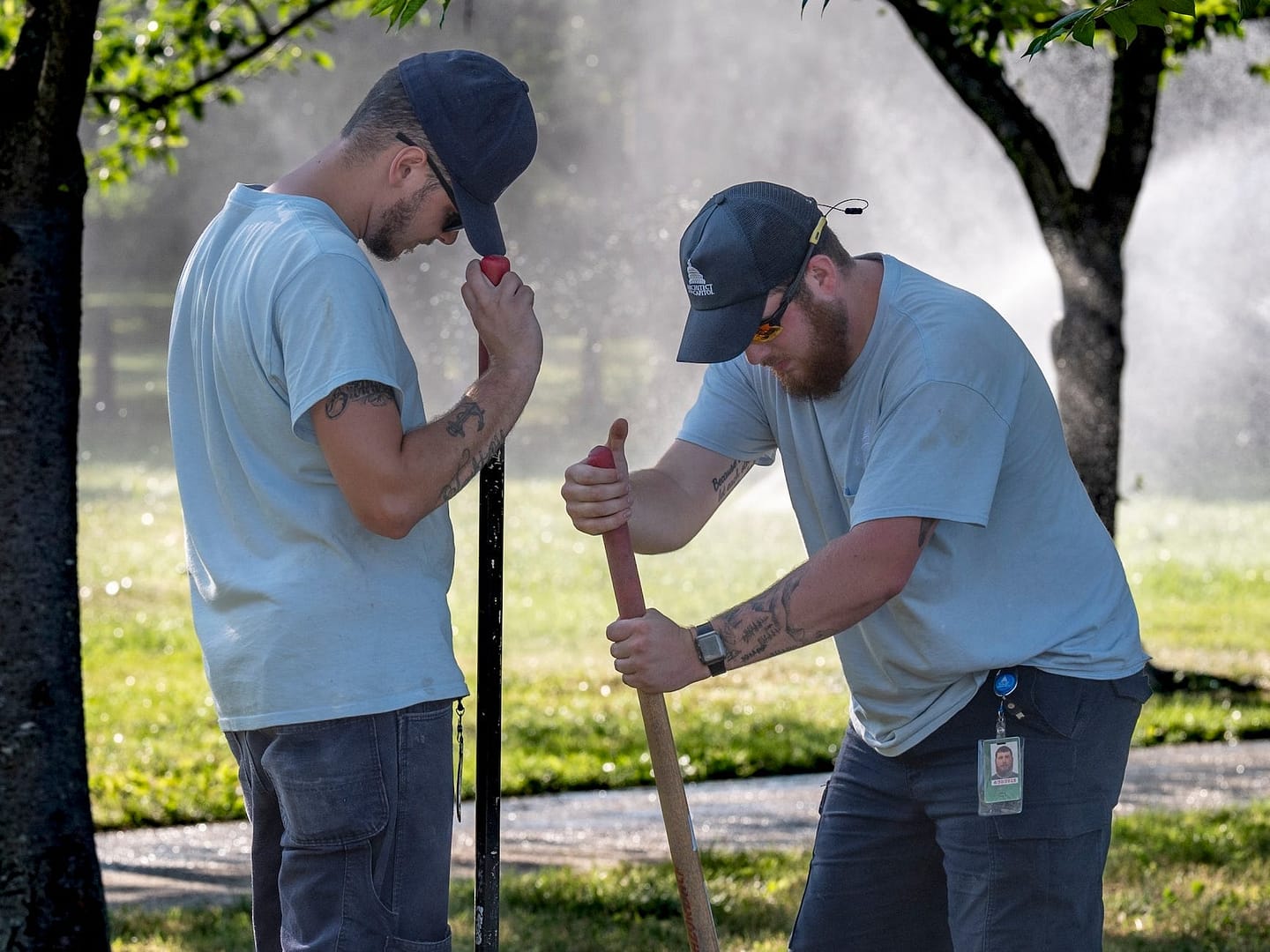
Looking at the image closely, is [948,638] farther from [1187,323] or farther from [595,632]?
[1187,323]

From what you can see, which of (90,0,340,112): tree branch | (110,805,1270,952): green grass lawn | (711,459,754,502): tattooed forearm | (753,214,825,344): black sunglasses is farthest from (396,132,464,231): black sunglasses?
(90,0,340,112): tree branch

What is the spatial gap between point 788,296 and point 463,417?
65cm

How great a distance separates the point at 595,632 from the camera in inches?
428

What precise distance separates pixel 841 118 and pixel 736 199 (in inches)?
886

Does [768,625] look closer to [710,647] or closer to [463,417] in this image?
[710,647]

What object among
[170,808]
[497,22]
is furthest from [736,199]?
[497,22]

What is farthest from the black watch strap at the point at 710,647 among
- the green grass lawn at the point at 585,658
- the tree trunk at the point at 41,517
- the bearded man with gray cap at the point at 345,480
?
the green grass lawn at the point at 585,658

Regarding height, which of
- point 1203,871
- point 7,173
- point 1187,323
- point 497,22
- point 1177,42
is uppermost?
point 497,22

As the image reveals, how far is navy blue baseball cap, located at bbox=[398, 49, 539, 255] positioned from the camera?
247 cm

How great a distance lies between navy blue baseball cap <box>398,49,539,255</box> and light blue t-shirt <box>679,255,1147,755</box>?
733mm

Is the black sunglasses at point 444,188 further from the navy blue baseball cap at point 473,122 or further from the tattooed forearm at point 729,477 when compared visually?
the tattooed forearm at point 729,477

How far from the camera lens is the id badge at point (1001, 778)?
8.93 feet

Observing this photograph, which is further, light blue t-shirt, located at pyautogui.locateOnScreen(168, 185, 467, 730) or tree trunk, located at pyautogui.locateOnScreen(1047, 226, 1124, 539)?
tree trunk, located at pyautogui.locateOnScreen(1047, 226, 1124, 539)

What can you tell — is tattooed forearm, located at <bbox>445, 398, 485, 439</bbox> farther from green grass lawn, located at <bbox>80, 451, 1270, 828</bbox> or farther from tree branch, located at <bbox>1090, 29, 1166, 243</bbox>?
tree branch, located at <bbox>1090, 29, 1166, 243</bbox>
